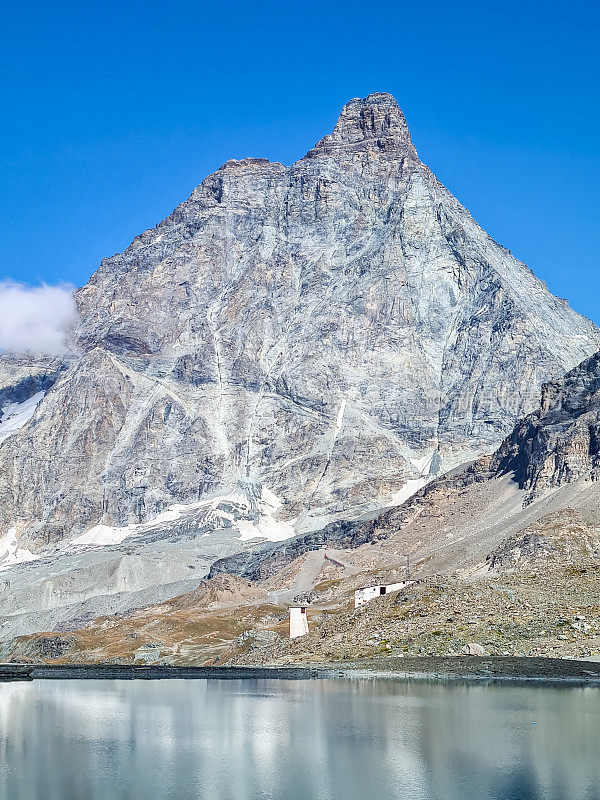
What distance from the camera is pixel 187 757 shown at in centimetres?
4878

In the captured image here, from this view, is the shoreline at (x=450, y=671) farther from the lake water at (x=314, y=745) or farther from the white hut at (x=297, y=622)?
the white hut at (x=297, y=622)

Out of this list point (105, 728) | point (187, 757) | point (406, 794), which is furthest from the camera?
point (105, 728)

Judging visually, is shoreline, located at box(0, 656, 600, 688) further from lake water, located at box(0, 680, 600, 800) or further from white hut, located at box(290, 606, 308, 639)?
white hut, located at box(290, 606, 308, 639)

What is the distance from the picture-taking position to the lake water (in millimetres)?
41656

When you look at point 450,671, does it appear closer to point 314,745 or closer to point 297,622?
point 314,745

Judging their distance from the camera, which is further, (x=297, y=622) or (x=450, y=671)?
(x=297, y=622)

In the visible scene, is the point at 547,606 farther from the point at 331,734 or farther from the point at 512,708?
the point at 331,734

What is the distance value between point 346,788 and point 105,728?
70.3ft

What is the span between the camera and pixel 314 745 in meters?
50.9

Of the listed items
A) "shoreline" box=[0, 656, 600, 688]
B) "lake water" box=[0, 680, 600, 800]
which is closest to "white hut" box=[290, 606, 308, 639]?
"shoreline" box=[0, 656, 600, 688]

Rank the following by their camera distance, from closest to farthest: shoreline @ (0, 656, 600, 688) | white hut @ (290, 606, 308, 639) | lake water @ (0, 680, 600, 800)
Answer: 1. lake water @ (0, 680, 600, 800)
2. shoreline @ (0, 656, 600, 688)
3. white hut @ (290, 606, 308, 639)

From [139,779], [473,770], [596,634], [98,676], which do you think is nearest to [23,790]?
[139,779]

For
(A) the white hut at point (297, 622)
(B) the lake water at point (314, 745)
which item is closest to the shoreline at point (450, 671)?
(B) the lake water at point (314, 745)

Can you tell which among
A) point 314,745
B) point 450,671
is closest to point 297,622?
point 450,671
